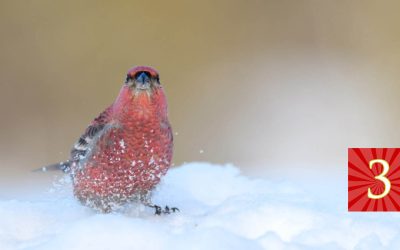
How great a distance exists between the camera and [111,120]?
1423mm

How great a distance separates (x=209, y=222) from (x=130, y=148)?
9.3 inches

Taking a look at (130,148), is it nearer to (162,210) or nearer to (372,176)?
(162,210)

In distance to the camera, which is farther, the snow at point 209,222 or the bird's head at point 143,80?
the bird's head at point 143,80

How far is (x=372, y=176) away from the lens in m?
1.38

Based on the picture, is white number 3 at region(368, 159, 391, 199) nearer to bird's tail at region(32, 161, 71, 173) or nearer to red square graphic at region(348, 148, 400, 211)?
red square graphic at region(348, 148, 400, 211)

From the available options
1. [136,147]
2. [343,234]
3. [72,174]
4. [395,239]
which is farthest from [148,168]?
[395,239]

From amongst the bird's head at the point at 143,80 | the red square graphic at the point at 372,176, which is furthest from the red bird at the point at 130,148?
the red square graphic at the point at 372,176

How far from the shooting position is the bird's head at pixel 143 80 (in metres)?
1.37

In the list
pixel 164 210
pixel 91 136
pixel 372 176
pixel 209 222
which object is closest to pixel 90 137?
pixel 91 136

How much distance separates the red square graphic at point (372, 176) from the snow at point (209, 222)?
0.19 feet

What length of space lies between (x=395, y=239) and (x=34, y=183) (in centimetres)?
107

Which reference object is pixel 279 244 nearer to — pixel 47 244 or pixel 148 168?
pixel 148 168

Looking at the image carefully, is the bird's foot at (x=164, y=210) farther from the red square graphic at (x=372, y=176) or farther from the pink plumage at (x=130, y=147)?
the red square graphic at (x=372, y=176)

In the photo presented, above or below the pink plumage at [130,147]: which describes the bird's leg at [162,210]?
below
